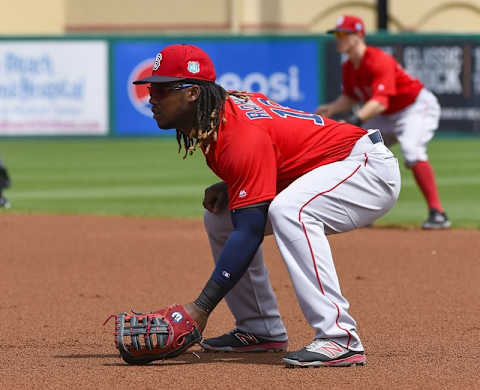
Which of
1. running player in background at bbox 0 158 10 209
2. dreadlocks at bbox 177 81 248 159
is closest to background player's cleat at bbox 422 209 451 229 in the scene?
running player in background at bbox 0 158 10 209

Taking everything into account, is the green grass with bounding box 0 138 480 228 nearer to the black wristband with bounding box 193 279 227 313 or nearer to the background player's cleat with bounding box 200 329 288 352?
the background player's cleat with bounding box 200 329 288 352

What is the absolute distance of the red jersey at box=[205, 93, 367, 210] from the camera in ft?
15.2

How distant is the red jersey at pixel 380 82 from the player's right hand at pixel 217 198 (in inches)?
197

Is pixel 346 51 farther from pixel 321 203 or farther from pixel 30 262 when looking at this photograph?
pixel 321 203

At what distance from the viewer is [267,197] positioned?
15.3 ft

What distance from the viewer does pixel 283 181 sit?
5.02 m

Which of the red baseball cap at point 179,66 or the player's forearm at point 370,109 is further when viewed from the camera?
the player's forearm at point 370,109

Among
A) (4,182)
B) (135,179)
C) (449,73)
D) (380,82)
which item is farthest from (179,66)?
(449,73)

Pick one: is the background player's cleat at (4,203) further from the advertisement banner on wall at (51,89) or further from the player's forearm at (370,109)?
the advertisement banner on wall at (51,89)

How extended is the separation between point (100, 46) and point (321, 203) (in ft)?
54.4

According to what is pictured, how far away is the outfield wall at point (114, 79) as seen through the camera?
20.6m

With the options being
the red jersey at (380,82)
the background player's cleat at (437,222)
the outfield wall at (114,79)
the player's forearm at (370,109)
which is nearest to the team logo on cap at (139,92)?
the outfield wall at (114,79)

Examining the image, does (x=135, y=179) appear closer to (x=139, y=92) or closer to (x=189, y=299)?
(x=139, y=92)

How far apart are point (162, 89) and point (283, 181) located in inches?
27.1
